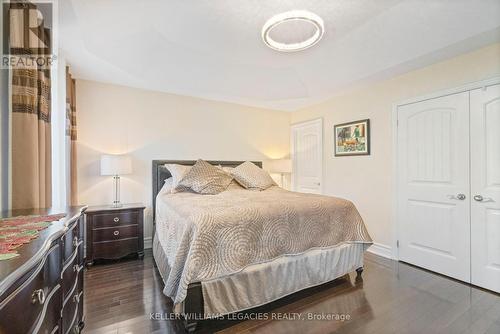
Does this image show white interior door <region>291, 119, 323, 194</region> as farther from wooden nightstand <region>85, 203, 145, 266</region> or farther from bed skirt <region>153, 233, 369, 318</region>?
wooden nightstand <region>85, 203, 145, 266</region>

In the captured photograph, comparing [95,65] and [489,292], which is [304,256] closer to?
[489,292]

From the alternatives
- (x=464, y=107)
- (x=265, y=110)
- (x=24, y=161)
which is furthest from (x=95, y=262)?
(x=464, y=107)

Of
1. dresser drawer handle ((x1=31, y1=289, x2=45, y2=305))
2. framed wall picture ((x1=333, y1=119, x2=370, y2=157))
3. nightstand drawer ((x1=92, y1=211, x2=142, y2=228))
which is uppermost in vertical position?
framed wall picture ((x1=333, y1=119, x2=370, y2=157))

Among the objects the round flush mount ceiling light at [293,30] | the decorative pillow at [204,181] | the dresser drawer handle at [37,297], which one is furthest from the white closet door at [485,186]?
the dresser drawer handle at [37,297]

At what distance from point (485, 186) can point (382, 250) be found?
1.47 metres

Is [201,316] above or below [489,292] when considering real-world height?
above

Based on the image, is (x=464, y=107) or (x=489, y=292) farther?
(x=464, y=107)

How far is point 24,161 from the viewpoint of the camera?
156 centimetres

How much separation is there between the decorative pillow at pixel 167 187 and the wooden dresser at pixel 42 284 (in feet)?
5.68

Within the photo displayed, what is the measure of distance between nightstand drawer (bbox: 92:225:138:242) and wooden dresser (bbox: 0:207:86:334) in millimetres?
1594

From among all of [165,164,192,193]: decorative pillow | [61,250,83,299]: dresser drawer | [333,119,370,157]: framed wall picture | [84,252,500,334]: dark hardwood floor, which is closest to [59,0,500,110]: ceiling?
[333,119,370,157]: framed wall picture

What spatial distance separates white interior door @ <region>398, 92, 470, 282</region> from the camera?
8.49 ft

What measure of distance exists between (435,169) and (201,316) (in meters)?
3.02

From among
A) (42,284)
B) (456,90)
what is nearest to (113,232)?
(42,284)
